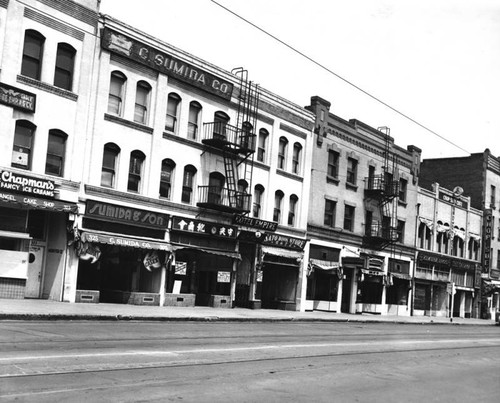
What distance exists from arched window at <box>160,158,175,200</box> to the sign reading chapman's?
12.9 ft

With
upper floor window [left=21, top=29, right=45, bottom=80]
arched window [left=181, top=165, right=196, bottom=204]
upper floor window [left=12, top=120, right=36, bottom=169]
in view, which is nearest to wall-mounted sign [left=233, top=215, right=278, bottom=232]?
arched window [left=181, top=165, right=196, bottom=204]

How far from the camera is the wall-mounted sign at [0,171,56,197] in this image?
2277 cm

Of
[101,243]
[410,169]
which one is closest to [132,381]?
[101,243]

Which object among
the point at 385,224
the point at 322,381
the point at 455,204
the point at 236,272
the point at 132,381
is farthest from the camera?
the point at 455,204

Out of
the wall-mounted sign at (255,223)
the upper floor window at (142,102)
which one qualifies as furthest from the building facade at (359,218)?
the upper floor window at (142,102)

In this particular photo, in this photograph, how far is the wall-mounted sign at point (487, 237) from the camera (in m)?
59.1

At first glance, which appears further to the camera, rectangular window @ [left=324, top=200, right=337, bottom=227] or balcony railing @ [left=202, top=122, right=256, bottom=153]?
rectangular window @ [left=324, top=200, right=337, bottom=227]

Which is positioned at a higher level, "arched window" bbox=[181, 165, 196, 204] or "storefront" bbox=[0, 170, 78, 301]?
"arched window" bbox=[181, 165, 196, 204]

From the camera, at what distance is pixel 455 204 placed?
54.9 m

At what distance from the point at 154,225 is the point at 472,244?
125 feet

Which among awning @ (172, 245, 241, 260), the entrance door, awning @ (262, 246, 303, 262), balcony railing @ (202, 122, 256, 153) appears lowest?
the entrance door

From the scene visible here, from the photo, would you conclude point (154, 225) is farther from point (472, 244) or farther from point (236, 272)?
point (472, 244)

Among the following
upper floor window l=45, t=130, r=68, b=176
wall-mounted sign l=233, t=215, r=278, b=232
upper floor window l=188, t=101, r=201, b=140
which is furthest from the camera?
wall-mounted sign l=233, t=215, r=278, b=232

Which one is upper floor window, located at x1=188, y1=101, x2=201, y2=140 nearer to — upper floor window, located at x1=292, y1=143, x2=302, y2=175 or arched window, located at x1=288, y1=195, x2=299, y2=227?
A: upper floor window, located at x1=292, y1=143, x2=302, y2=175
